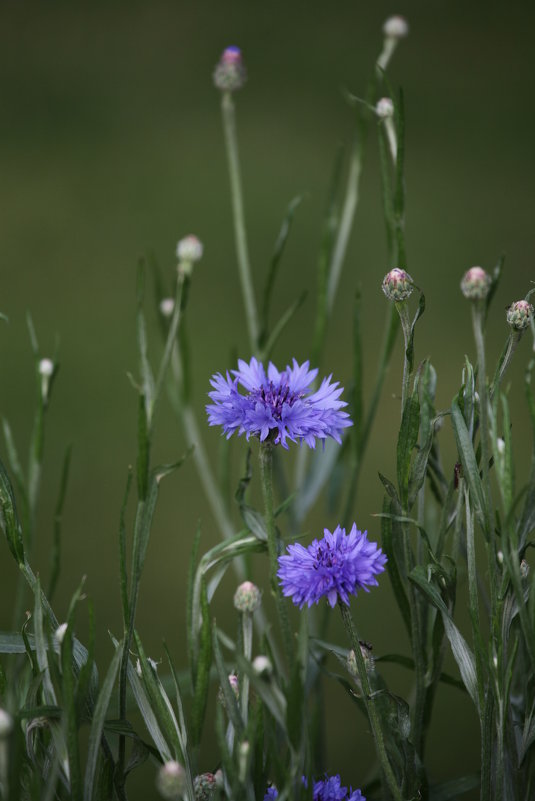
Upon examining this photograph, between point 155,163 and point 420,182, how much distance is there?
36 cm

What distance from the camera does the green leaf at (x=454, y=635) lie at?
0.30 metres

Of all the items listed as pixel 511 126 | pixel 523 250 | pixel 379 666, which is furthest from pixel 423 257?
pixel 379 666

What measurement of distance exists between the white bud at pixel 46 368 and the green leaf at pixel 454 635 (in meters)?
0.19

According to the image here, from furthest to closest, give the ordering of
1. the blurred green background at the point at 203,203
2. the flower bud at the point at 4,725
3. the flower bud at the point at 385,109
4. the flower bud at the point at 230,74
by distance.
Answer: the blurred green background at the point at 203,203
the flower bud at the point at 230,74
the flower bud at the point at 385,109
the flower bud at the point at 4,725

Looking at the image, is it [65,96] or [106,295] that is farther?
[65,96]

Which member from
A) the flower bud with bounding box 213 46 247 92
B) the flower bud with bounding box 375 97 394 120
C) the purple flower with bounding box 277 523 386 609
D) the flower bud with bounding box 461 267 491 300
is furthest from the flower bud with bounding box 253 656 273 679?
the flower bud with bounding box 213 46 247 92

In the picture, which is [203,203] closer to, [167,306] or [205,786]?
[167,306]

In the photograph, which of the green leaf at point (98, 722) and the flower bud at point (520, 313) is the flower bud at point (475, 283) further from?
the green leaf at point (98, 722)

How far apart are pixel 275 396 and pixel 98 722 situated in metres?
0.12

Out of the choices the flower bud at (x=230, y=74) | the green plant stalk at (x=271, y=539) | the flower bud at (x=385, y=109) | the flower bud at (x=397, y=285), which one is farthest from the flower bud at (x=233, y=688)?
the flower bud at (x=230, y=74)

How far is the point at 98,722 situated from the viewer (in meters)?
0.29

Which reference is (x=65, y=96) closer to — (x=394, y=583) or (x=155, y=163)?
(x=155, y=163)

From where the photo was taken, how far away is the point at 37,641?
1.00 feet

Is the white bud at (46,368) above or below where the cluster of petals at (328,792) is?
above
